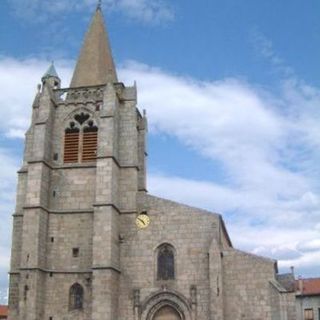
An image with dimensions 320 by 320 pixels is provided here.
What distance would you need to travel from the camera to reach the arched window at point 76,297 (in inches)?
1155

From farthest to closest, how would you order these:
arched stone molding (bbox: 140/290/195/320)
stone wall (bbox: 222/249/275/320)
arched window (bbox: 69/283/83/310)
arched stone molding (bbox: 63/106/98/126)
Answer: arched stone molding (bbox: 63/106/98/126) → arched window (bbox: 69/283/83/310) → arched stone molding (bbox: 140/290/195/320) → stone wall (bbox: 222/249/275/320)

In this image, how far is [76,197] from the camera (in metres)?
31.2

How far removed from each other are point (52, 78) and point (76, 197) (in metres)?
9.17

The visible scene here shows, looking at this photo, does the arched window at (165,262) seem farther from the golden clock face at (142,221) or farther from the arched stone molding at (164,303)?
the golden clock face at (142,221)

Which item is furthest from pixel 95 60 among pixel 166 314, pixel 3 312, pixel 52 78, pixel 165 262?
pixel 3 312

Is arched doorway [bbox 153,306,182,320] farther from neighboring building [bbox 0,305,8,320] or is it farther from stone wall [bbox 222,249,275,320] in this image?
neighboring building [bbox 0,305,8,320]

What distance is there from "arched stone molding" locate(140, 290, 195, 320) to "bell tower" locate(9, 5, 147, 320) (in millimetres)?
1524

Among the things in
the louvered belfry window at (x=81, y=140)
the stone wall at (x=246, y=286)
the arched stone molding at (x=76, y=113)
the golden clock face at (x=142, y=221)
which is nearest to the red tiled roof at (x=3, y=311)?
Answer: the louvered belfry window at (x=81, y=140)

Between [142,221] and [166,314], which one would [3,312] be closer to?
[142,221]

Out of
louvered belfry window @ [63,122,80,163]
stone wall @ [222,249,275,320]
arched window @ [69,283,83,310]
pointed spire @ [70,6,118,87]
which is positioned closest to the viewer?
stone wall @ [222,249,275,320]

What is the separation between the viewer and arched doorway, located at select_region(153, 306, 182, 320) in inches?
1134

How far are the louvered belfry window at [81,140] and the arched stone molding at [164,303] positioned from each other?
27.2 feet

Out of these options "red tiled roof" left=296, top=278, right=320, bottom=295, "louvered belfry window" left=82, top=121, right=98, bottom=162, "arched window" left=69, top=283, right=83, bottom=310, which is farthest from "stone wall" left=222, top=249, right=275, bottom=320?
"red tiled roof" left=296, top=278, right=320, bottom=295

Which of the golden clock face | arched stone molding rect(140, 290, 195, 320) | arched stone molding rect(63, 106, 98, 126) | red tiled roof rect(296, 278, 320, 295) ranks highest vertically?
arched stone molding rect(63, 106, 98, 126)
